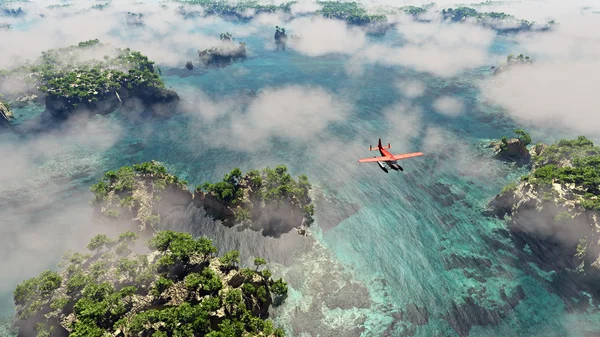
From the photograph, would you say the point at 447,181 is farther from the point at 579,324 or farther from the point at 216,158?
the point at 216,158

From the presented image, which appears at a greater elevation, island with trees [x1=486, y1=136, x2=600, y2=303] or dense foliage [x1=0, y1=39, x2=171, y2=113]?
dense foliage [x1=0, y1=39, x2=171, y2=113]

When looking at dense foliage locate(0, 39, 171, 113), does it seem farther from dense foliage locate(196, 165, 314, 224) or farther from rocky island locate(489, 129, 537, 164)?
rocky island locate(489, 129, 537, 164)

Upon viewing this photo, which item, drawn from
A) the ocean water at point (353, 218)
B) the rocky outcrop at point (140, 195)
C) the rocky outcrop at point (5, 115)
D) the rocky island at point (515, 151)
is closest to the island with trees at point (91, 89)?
the ocean water at point (353, 218)

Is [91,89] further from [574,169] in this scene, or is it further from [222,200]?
[574,169]

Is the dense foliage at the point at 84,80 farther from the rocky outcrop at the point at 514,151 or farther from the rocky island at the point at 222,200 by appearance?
the rocky outcrop at the point at 514,151

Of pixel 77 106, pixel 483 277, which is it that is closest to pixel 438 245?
pixel 483 277

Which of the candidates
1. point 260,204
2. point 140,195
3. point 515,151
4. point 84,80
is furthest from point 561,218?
point 84,80

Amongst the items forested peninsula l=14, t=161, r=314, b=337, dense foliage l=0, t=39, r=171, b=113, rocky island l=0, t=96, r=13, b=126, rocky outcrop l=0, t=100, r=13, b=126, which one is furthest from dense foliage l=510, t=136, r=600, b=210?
rocky outcrop l=0, t=100, r=13, b=126
